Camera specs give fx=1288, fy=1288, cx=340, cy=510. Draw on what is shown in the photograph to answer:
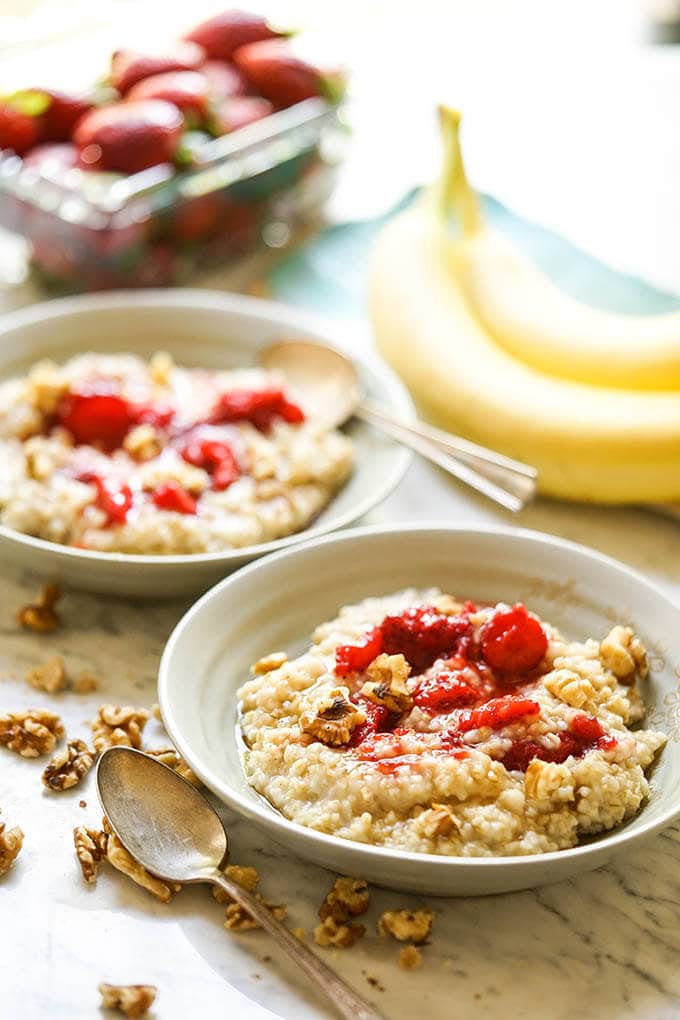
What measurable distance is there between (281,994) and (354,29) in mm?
3210

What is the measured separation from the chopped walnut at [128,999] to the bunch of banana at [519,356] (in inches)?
40.9

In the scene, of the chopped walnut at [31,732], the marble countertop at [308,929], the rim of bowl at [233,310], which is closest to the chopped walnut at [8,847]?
the marble countertop at [308,929]

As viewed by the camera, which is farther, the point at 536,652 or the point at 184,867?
the point at 536,652

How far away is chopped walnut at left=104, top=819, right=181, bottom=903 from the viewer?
1348 millimetres

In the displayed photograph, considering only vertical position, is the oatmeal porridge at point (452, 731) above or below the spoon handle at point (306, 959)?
above

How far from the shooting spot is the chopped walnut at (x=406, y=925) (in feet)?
4.23

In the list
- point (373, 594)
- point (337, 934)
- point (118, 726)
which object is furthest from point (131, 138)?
point (337, 934)

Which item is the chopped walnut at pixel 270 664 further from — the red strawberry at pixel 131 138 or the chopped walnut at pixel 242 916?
the red strawberry at pixel 131 138

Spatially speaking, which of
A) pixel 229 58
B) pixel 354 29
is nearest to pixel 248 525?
pixel 229 58

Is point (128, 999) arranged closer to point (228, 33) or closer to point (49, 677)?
point (49, 677)

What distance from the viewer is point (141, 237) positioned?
2326 mm

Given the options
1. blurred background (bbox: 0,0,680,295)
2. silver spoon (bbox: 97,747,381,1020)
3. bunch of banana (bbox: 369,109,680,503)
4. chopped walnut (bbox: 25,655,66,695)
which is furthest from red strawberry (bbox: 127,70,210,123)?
silver spoon (bbox: 97,747,381,1020)

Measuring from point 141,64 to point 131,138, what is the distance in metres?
0.29

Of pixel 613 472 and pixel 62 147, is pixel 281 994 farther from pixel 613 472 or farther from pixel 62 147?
pixel 62 147
